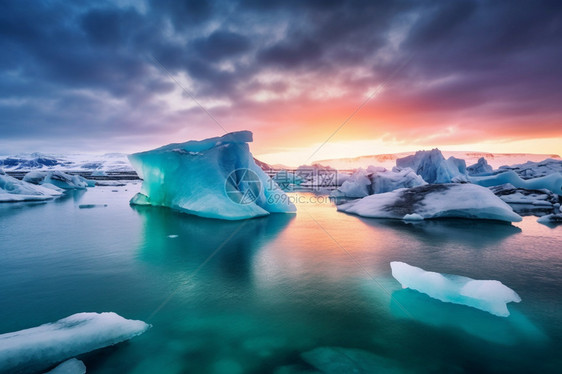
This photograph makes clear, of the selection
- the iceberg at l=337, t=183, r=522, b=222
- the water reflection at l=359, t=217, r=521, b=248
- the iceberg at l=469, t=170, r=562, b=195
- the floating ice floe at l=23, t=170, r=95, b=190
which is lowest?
the water reflection at l=359, t=217, r=521, b=248

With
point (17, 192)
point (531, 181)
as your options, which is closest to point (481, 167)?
point (531, 181)

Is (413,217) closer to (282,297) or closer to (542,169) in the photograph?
(282,297)

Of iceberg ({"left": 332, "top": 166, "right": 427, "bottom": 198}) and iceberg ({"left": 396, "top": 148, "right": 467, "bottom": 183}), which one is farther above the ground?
iceberg ({"left": 396, "top": 148, "right": 467, "bottom": 183})

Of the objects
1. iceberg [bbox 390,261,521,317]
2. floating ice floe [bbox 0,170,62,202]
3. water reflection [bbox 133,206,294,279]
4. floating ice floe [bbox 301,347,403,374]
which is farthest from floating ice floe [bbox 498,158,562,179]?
floating ice floe [bbox 0,170,62,202]

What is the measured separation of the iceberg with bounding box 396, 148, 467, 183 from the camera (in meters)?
21.7

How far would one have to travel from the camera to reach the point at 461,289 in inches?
125

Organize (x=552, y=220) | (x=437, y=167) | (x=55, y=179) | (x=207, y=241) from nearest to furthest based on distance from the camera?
(x=207, y=241)
(x=552, y=220)
(x=437, y=167)
(x=55, y=179)

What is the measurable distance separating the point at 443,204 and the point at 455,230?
1.56m

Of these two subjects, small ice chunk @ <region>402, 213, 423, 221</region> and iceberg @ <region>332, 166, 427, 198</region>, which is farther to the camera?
iceberg @ <region>332, 166, 427, 198</region>

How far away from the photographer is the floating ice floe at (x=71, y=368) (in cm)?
197

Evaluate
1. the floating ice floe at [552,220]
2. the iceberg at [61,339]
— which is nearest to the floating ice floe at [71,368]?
the iceberg at [61,339]

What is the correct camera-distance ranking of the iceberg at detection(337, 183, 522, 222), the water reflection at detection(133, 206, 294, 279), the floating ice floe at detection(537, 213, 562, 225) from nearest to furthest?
the water reflection at detection(133, 206, 294, 279)
the iceberg at detection(337, 183, 522, 222)
the floating ice floe at detection(537, 213, 562, 225)

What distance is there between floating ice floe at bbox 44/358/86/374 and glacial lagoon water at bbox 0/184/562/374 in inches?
4.2

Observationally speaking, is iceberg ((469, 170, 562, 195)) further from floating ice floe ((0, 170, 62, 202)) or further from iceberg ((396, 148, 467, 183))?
floating ice floe ((0, 170, 62, 202))
